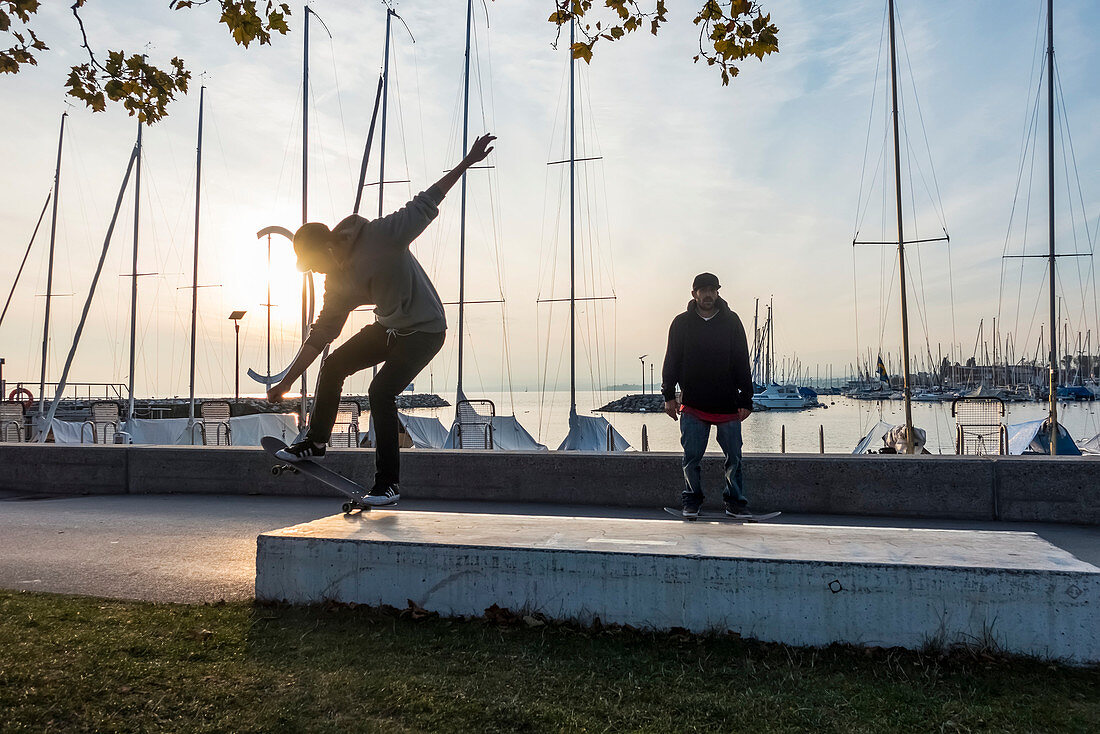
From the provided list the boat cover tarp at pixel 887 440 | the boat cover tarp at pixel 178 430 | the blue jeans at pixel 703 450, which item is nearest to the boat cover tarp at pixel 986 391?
the boat cover tarp at pixel 887 440

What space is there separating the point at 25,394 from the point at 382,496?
42.7m

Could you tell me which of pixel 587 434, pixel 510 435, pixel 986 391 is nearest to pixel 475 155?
pixel 510 435

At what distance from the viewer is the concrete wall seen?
7.82 m

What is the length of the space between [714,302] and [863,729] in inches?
181

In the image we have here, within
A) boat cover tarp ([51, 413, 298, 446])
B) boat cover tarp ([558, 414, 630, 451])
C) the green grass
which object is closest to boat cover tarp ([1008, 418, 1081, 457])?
boat cover tarp ([558, 414, 630, 451])

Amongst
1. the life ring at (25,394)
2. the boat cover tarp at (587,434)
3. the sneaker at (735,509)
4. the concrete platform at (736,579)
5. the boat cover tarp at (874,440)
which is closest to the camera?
the concrete platform at (736,579)

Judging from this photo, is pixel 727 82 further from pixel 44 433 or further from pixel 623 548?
pixel 44 433

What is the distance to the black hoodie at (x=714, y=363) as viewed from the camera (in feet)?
22.7

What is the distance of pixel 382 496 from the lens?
18.8ft

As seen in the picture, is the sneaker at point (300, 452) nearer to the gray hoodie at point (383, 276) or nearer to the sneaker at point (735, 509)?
the gray hoodie at point (383, 276)

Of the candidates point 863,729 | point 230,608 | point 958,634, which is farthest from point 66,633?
point 958,634

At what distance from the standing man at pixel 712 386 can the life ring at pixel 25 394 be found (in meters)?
40.4

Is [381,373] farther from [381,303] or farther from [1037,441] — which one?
[1037,441]

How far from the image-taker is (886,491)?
812 cm
